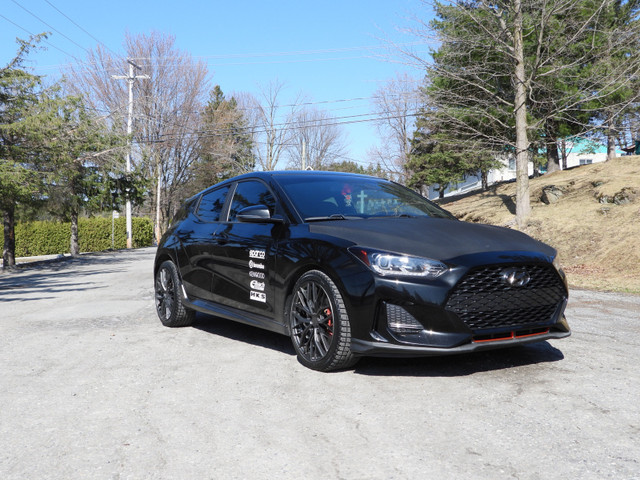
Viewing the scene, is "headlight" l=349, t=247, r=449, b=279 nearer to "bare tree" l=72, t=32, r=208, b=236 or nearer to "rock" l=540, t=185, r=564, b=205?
"rock" l=540, t=185, r=564, b=205

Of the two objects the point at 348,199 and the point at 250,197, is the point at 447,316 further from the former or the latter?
the point at 250,197

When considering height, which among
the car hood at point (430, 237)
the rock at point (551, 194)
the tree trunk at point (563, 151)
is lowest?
the car hood at point (430, 237)

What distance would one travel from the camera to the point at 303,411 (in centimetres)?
372

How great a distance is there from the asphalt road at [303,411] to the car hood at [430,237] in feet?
3.03

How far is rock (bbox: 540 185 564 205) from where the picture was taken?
21.6m

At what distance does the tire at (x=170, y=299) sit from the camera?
21.7 feet

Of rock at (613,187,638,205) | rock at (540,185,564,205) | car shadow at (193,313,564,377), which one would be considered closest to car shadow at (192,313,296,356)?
car shadow at (193,313,564,377)

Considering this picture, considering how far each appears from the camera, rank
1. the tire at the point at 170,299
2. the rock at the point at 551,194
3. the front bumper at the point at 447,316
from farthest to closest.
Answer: the rock at the point at 551,194 < the tire at the point at 170,299 < the front bumper at the point at 447,316

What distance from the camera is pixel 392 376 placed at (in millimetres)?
4453

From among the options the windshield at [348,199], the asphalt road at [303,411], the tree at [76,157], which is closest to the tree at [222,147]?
the tree at [76,157]

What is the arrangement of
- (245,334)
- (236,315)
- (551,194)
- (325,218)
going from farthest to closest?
(551,194) → (245,334) → (236,315) → (325,218)

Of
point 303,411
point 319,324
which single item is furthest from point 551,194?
point 303,411

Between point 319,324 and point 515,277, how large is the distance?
146cm

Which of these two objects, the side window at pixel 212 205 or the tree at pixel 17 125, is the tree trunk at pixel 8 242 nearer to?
the tree at pixel 17 125
